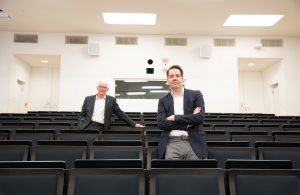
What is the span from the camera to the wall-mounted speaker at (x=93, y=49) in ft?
34.3

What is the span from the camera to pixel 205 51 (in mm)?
10602

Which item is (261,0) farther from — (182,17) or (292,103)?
(292,103)

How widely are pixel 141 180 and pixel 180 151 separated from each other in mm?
889

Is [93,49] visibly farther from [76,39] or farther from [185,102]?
[185,102]

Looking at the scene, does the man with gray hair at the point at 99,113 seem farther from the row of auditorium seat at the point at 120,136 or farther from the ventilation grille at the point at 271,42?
the ventilation grille at the point at 271,42

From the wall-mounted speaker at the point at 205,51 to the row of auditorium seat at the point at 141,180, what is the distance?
8983 millimetres

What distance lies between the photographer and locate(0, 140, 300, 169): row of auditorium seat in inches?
112

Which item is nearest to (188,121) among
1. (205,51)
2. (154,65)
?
(154,65)

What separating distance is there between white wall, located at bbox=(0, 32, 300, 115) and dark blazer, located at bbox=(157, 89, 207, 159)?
751 cm

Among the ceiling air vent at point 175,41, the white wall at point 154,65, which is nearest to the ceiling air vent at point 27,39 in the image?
the white wall at point 154,65

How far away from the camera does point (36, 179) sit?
187 cm

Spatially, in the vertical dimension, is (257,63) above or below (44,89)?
above

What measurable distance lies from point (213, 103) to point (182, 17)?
136 inches

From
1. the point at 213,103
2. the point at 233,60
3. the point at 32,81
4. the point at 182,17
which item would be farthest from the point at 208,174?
the point at 32,81
